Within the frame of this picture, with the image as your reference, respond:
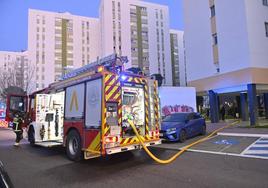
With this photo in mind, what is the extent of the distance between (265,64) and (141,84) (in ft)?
53.2

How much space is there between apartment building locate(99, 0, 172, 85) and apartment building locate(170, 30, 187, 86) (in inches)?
280

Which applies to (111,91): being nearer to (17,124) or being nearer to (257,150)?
(257,150)

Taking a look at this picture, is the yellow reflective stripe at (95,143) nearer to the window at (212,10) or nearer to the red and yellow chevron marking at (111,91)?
the red and yellow chevron marking at (111,91)

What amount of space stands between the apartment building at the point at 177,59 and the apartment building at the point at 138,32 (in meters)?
7.10

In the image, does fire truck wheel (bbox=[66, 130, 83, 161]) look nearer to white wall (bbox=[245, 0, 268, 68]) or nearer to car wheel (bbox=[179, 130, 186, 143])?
car wheel (bbox=[179, 130, 186, 143])

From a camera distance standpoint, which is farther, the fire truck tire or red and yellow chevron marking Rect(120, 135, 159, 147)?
the fire truck tire

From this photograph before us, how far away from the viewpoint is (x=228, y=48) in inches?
906

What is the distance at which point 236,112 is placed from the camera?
31.8 m

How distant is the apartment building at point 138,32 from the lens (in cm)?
7044

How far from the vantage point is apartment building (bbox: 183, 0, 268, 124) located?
20.9 metres

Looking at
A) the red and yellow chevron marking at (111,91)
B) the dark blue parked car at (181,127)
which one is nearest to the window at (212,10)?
the dark blue parked car at (181,127)

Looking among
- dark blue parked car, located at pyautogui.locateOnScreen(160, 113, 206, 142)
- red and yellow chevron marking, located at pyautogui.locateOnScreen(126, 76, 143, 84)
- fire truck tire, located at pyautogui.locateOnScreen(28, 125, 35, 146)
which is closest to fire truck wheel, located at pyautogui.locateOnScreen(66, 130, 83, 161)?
red and yellow chevron marking, located at pyautogui.locateOnScreen(126, 76, 143, 84)

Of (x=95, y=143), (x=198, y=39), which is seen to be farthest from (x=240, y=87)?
(x=95, y=143)

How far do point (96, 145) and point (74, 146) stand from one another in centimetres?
166
